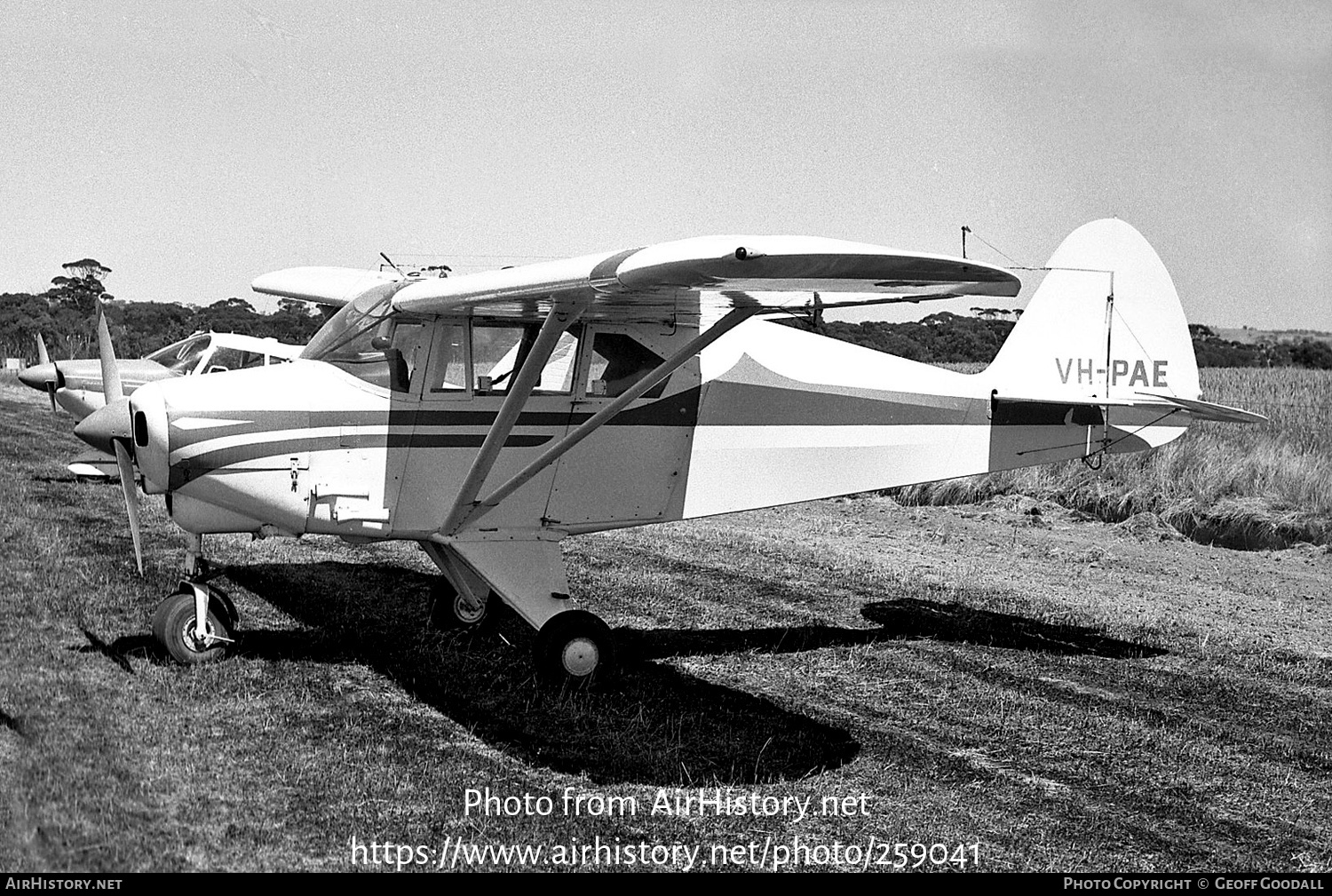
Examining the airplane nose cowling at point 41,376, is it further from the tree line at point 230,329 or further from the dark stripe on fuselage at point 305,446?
the dark stripe on fuselage at point 305,446

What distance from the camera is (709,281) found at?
5750 millimetres

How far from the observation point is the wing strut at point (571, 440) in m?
7.00

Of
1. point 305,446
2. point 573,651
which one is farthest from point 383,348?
point 573,651

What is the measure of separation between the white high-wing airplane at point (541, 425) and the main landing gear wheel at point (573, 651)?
0.03ft

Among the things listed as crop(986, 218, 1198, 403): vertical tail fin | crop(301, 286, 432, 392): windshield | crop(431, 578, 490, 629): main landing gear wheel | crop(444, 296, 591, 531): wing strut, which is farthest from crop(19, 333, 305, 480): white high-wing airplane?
crop(986, 218, 1198, 403): vertical tail fin

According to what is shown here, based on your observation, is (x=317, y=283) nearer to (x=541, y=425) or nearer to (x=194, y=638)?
(x=541, y=425)

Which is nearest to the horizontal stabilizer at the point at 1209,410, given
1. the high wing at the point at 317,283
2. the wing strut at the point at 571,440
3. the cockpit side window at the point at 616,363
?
the wing strut at the point at 571,440

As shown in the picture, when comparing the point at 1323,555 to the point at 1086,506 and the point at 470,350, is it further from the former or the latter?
the point at 470,350

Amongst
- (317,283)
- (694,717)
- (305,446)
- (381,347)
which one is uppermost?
(317,283)

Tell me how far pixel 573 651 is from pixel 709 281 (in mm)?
2472

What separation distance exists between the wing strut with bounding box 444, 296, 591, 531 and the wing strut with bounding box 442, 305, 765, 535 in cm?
3

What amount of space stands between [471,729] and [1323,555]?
10.1 meters

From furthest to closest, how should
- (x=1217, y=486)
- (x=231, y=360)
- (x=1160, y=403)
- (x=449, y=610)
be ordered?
1. (x=231, y=360)
2. (x=1217, y=486)
3. (x=1160, y=403)
4. (x=449, y=610)
